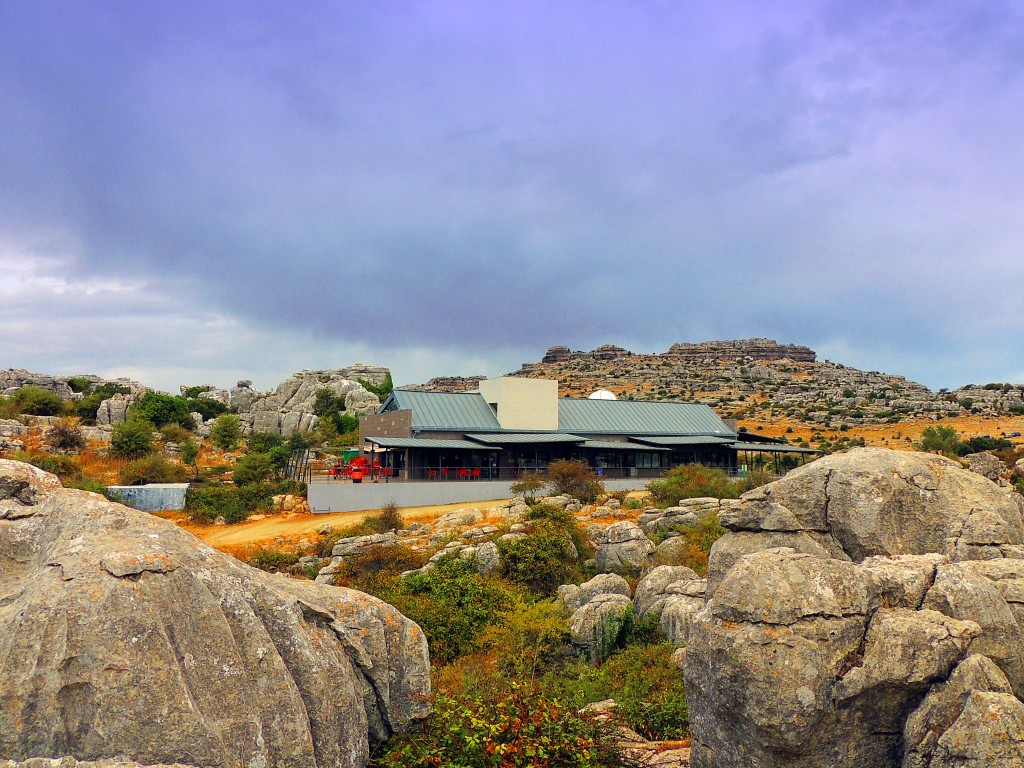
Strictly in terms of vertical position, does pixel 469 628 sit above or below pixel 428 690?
below

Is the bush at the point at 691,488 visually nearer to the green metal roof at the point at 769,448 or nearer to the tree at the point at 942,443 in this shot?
the green metal roof at the point at 769,448

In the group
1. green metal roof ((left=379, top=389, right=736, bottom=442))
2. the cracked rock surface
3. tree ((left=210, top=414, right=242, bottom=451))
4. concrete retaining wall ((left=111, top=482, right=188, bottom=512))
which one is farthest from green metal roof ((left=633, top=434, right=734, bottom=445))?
the cracked rock surface

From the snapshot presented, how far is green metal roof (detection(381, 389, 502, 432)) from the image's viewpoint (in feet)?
160

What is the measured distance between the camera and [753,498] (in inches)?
448

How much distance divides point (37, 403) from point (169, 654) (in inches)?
3153

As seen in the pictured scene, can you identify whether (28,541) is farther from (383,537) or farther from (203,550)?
(383,537)

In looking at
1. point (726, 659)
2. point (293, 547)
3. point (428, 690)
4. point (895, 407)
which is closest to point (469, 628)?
point (428, 690)

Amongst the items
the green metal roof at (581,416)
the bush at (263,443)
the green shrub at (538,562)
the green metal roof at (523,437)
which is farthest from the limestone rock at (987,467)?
the bush at (263,443)

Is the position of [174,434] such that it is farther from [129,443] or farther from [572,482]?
[572,482]

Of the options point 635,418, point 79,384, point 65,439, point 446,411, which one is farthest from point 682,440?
point 79,384

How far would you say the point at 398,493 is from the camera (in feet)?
137

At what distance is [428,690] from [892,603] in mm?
4838

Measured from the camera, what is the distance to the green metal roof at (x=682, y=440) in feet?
180

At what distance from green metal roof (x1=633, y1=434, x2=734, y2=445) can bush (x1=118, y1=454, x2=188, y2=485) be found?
34316mm
